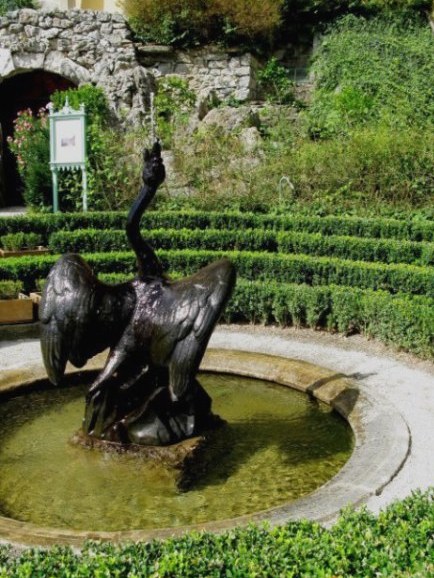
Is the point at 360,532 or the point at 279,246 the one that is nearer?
the point at 360,532

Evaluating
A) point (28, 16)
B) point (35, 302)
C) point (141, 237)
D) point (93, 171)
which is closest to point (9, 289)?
point (35, 302)

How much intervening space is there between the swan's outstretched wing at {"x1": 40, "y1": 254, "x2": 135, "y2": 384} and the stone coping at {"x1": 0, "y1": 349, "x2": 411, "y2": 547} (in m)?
1.29

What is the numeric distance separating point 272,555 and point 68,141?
39.0ft

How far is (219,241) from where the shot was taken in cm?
1114

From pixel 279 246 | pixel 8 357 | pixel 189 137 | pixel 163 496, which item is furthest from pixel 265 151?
pixel 163 496

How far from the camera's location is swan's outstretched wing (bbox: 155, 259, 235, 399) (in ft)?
16.3

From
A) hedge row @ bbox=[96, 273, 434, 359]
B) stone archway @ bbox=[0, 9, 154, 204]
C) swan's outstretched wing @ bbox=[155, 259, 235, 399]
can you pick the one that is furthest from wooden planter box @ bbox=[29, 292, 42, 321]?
stone archway @ bbox=[0, 9, 154, 204]

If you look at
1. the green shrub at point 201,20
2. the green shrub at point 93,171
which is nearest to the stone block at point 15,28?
A: the green shrub at point 201,20

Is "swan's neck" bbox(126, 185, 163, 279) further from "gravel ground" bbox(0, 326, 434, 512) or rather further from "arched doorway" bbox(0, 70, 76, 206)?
"arched doorway" bbox(0, 70, 76, 206)

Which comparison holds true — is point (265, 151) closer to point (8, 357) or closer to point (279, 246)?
point (279, 246)

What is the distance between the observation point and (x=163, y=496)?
15.8ft

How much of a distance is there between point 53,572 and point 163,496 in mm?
1708

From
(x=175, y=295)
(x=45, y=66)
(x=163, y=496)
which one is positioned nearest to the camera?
(x=163, y=496)

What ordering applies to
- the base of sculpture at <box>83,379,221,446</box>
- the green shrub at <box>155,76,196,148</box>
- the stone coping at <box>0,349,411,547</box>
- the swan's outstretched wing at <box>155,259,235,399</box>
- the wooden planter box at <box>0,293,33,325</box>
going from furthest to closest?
the green shrub at <box>155,76,196,148</box> → the wooden planter box at <box>0,293,33,325</box> → the base of sculpture at <box>83,379,221,446</box> → the swan's outstretched wing at <box>155,259,235,399</box> → the stone coping at <box>0,349,411,547</box>
